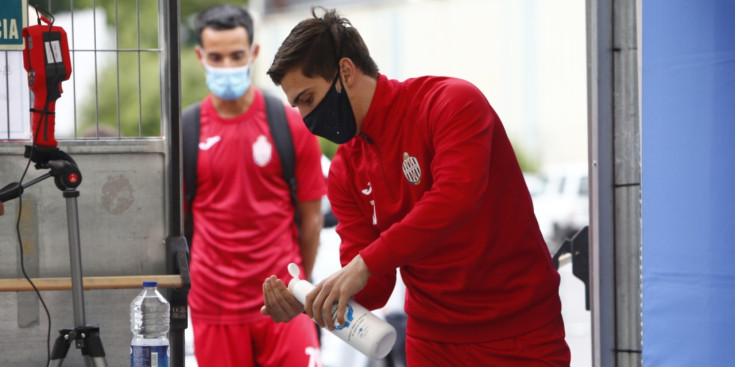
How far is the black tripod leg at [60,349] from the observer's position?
3078 millimetres

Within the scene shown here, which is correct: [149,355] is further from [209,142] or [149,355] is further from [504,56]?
[504,56]

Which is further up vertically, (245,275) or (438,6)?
(438,6)

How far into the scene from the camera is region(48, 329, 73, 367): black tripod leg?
3.08m

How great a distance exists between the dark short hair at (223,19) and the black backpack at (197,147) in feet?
1.53

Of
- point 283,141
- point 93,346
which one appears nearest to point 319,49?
point 93,346

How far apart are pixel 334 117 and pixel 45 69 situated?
34.3 inches

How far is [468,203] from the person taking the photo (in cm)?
258

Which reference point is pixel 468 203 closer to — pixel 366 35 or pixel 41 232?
pixel 41 232

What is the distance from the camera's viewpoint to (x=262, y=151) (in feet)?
15.7

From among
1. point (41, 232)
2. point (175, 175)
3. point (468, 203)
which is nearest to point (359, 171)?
point (468, 203)

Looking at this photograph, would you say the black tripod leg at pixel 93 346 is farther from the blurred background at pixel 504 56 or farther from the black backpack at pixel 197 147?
the blurred background at pixel 504 56

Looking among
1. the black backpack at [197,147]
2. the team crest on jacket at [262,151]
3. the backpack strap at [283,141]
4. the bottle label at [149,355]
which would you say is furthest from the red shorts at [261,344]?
the bottle label at [149,355]

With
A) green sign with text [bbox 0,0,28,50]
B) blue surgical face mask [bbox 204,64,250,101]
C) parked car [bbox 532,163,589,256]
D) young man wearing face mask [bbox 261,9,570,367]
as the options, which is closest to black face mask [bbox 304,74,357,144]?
young man wearing face mask [bbox 261,9,570,367]

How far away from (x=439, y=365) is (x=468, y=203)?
64cm
